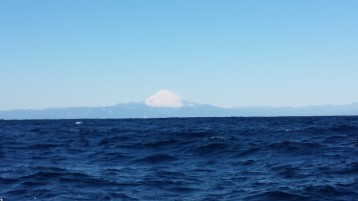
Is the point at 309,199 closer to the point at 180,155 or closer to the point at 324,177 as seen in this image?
the point at 324,177

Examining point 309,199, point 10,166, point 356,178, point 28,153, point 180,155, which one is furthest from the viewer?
point 28,153

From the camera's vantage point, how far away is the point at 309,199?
13.3 m

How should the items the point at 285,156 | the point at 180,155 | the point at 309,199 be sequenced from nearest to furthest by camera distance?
the point at 309,199, the point at 285,156, the point at 180,155

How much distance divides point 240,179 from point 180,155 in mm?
8543

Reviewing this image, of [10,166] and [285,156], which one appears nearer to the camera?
[10,166]

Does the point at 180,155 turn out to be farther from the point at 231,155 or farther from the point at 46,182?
the point at 46,182

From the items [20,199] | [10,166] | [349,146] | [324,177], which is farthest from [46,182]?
[349,146]

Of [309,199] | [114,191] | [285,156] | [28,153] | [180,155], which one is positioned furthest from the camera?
[28,153]

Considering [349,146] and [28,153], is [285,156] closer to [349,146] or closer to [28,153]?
[349,146]

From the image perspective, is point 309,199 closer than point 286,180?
Yes

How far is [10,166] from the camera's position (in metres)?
20.8

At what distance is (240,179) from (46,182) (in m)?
7.87

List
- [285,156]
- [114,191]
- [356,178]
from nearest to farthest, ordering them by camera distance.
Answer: [114,191] < [356,178] < [285,156]

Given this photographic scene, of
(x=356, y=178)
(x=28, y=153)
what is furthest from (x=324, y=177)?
(x=28, y=153)
